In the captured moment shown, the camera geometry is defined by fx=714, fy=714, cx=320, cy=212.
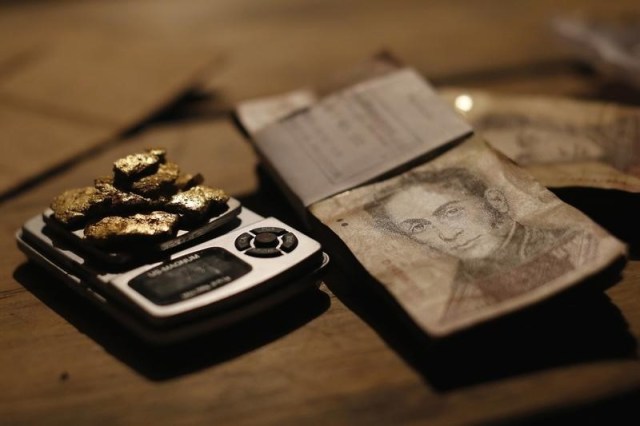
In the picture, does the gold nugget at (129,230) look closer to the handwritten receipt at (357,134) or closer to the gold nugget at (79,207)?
the gold nugget at (79,207)

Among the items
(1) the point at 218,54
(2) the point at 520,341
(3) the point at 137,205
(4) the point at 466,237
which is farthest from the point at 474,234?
(1) the point at 218,54

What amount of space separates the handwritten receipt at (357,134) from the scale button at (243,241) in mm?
95

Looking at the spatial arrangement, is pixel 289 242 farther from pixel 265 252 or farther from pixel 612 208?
pixel 612 208

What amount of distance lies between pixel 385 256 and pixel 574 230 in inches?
6.6

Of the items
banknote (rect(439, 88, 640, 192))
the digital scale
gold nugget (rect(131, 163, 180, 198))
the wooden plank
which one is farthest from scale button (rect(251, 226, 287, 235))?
the wooden plank

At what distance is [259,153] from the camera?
0.85 meters

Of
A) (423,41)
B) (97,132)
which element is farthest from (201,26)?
(97,132)

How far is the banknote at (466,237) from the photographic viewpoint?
576mm

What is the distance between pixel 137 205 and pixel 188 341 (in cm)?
15

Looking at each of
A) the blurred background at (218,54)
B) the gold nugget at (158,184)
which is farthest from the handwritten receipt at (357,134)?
the blurred background at (218,54)

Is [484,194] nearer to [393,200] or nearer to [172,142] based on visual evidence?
[393,200]

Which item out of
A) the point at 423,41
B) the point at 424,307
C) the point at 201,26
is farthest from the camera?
the point at 201,26

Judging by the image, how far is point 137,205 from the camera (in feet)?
2.25

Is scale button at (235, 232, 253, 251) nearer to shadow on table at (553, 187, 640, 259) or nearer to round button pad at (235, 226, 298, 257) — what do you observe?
round button pad at (235, 226, 298, 257)
